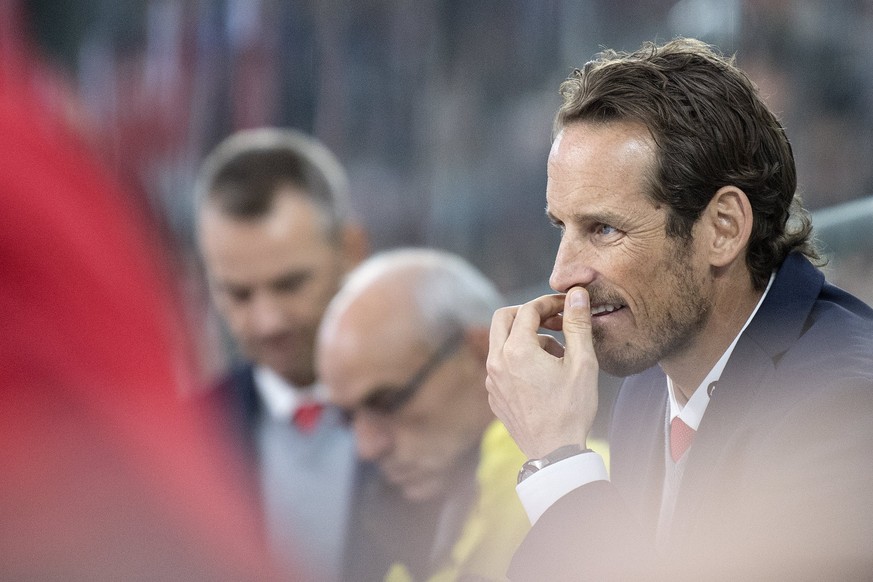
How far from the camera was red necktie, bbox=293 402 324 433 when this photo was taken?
257cm

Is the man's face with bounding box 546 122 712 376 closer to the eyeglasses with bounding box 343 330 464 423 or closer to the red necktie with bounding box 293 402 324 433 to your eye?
the eyeglasses with bounding box 343 330 464 423

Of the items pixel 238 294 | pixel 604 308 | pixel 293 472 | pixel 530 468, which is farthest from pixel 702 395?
pixel 238 294

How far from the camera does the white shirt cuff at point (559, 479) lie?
3.74ft

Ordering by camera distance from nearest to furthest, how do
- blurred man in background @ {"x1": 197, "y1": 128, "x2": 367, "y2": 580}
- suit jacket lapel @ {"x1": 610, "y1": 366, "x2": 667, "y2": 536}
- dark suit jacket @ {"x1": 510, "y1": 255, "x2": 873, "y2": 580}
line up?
dark suit jacket @ {"x1": 510, "y1": 255, "x2": 873, "y2": 580} → suit jacket lapel @ {"x1": 610, "y1": 366, "x2": 667, "y2": 536} → blurred man in background @ {"x1": 197, "y1": 128, "x2": 367, "y2": 580}

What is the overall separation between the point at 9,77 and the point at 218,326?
3.87 ft

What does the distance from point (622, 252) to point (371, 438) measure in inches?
38.8

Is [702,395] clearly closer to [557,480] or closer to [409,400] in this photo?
[557,480]

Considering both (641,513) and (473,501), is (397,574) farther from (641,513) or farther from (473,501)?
(641,513)

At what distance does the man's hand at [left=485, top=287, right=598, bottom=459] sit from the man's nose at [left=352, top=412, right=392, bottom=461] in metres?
0.81

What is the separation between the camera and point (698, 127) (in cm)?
125

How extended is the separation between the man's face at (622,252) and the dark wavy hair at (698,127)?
21 millimetres

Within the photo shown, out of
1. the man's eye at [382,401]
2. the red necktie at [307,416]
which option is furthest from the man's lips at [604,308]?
the red necktie at [307,416]

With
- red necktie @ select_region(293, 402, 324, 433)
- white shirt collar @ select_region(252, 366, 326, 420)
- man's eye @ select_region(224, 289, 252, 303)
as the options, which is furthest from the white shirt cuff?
man's eye @ select_region(224, 289, 252, 303)

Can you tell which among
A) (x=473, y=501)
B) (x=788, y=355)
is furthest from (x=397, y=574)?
(x=788, y=355)
